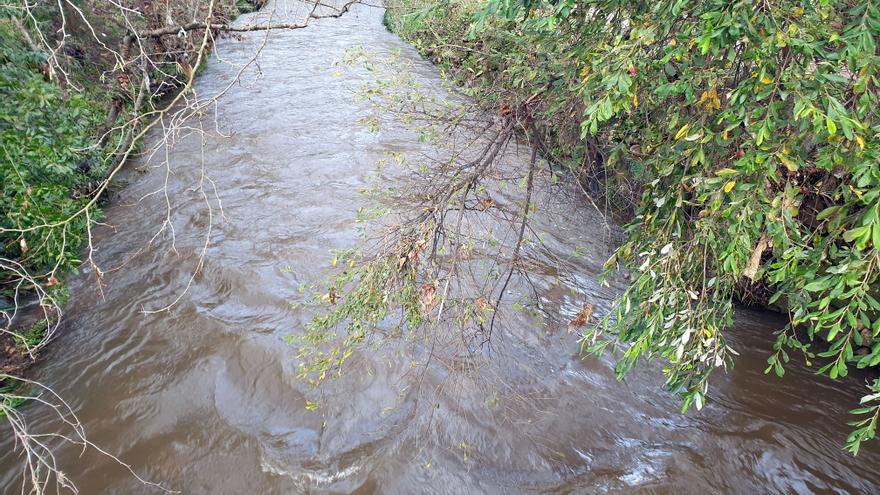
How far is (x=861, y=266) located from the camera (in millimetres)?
1997

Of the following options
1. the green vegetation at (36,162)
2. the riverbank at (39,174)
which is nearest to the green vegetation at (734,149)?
the riverbank at (39,174)

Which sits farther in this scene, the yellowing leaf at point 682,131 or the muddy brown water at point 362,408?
the muddy brown water at point 362,408

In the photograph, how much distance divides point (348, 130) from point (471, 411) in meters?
6.83

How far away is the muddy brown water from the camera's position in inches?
159

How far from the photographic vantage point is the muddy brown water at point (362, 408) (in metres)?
4.03

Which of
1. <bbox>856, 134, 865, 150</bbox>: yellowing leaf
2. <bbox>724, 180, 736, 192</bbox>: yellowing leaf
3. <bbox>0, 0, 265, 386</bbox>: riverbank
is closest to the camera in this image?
<bbox>856, 134, 865, 150</bbox>: yellowing leaf

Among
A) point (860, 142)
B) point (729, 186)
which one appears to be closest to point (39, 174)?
point (729, 186)

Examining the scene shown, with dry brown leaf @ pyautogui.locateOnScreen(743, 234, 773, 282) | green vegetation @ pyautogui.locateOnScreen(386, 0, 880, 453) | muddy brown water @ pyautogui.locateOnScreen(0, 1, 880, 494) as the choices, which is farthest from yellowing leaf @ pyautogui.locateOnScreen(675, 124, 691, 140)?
muddy brown water @ pyautogui.locateOnScreen(0, 1, 880, 494)

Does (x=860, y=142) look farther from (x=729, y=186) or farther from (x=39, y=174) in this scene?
(x=39, y=174)

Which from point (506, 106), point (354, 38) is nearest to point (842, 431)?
point (506, 106)

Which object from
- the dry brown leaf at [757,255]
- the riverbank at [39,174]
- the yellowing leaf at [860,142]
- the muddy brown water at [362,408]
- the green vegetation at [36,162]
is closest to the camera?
the yellowing leaf at [860,142]

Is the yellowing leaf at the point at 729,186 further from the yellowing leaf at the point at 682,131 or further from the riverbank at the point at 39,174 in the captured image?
the riverbank at the point at 39,174

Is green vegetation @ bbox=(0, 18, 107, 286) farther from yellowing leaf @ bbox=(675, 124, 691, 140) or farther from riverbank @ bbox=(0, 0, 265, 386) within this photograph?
yellowing leaf @ bbox=(675, 124, 691, 140)

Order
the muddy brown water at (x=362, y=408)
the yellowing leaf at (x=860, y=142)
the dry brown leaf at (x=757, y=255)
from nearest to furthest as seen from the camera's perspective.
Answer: the yellowing leaf at (x=860, y=142)
the dry brown leaf at (x=757, y=255)
the muddy brown water at (x=362, y=408)
